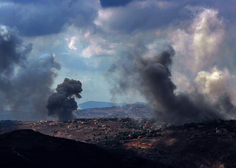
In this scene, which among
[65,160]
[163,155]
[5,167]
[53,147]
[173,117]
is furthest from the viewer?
[173,117]

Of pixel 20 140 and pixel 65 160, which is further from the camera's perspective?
pixel 20 140

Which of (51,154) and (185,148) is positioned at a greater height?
(51,154)

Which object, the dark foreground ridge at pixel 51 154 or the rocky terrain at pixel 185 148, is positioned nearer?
the dark foreground ridge at pixel 51 154

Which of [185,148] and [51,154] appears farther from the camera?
[185,148]

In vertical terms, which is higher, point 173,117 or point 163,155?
point 173,117

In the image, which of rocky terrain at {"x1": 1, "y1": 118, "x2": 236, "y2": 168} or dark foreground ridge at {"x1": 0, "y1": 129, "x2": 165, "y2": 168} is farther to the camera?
rocky terrain at {"x1": 1, "y1": 118, "x2": 236, "y2": 168}

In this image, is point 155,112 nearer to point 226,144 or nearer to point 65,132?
point 65,132

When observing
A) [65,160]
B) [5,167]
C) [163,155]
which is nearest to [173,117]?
[163,155]

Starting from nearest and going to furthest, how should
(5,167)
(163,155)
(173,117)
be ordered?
(5,167), (163,155), (173,117)
